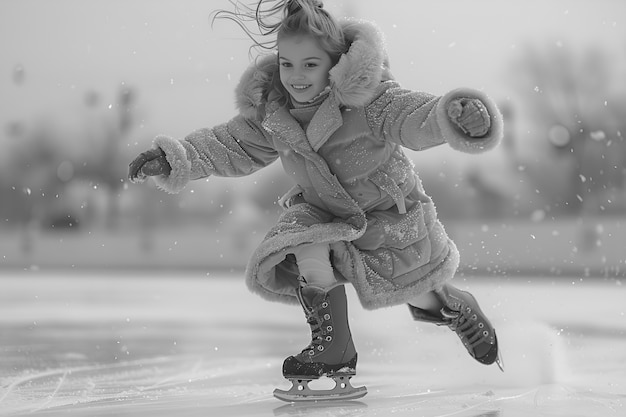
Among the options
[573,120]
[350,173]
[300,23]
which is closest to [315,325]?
[350,173]

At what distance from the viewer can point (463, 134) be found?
142 cm

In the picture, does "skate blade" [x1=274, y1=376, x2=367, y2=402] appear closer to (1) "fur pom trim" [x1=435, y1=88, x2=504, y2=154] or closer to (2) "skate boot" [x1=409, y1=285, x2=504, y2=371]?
(2) "skate boot" [x1=409, y1=285, x2=504, y2=371]

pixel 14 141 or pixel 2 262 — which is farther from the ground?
pixel 14 141

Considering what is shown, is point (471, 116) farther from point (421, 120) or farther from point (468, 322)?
point (468, 322)

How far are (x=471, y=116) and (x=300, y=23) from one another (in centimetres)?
36

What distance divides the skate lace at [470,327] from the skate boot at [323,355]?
10.0 inches

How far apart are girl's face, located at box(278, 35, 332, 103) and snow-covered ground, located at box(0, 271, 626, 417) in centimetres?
53

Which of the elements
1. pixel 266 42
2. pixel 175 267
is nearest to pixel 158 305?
pixel 175 267

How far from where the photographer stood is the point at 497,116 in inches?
Result: 55.2

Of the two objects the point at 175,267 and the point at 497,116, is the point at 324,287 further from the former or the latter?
the point at 175,267

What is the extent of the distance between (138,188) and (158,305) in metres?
1.75

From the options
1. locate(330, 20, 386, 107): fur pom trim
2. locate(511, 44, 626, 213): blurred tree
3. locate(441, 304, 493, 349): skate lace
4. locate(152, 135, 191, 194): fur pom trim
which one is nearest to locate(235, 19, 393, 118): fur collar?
locate(330, 20, 386, 107): fur pom trim

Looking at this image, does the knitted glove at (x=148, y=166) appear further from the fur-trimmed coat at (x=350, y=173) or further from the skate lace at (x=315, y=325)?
the skate lace at (x=315, y=325)

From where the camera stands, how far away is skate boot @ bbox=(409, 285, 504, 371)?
5.75 feet
